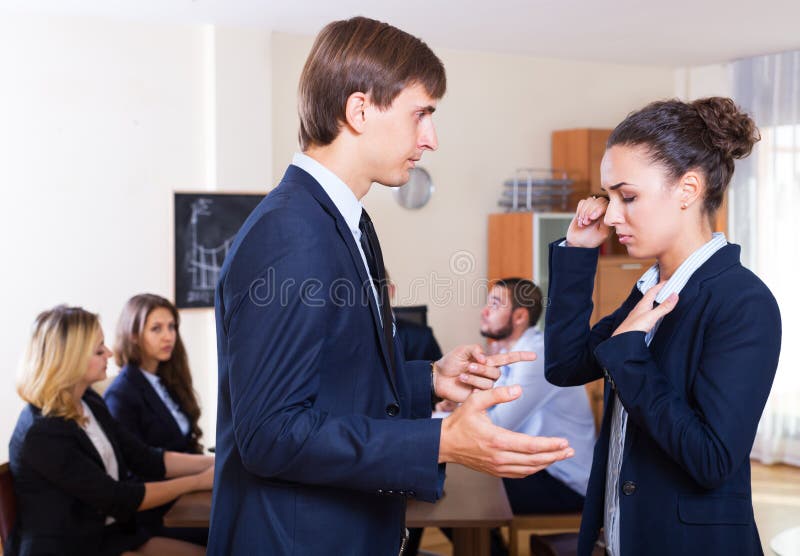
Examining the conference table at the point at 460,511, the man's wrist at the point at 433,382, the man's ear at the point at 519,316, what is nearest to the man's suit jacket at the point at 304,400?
the man's wrist at the point at 433,382

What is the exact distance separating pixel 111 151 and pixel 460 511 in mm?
3709

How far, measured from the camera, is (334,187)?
4.38 ft

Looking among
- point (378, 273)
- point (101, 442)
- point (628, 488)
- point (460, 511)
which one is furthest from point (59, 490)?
point (628, 488)

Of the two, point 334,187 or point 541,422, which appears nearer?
point 334,187

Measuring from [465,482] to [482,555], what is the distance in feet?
0.77

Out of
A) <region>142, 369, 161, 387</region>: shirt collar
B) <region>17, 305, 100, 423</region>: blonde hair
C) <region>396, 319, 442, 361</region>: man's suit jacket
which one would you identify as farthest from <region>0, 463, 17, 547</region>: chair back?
<region>396, 319, 442, 361</region>: man's suit jacket

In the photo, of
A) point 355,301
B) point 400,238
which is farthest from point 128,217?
point 355,301

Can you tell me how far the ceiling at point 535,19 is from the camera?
192 inches

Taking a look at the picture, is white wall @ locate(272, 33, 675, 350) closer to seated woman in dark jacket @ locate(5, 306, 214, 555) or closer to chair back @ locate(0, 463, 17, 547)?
seated woman in dark jacket @ locate(5, 306, 214, 555)

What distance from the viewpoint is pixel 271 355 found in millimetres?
1133

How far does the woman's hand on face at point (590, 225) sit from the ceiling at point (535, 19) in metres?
3.37

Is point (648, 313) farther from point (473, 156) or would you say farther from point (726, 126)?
point (473, 156)

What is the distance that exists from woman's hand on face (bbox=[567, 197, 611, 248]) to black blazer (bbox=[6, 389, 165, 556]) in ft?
6.08

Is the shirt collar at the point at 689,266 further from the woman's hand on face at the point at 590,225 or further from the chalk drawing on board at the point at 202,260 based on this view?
the chalk drawing on board at the point at 202,260
